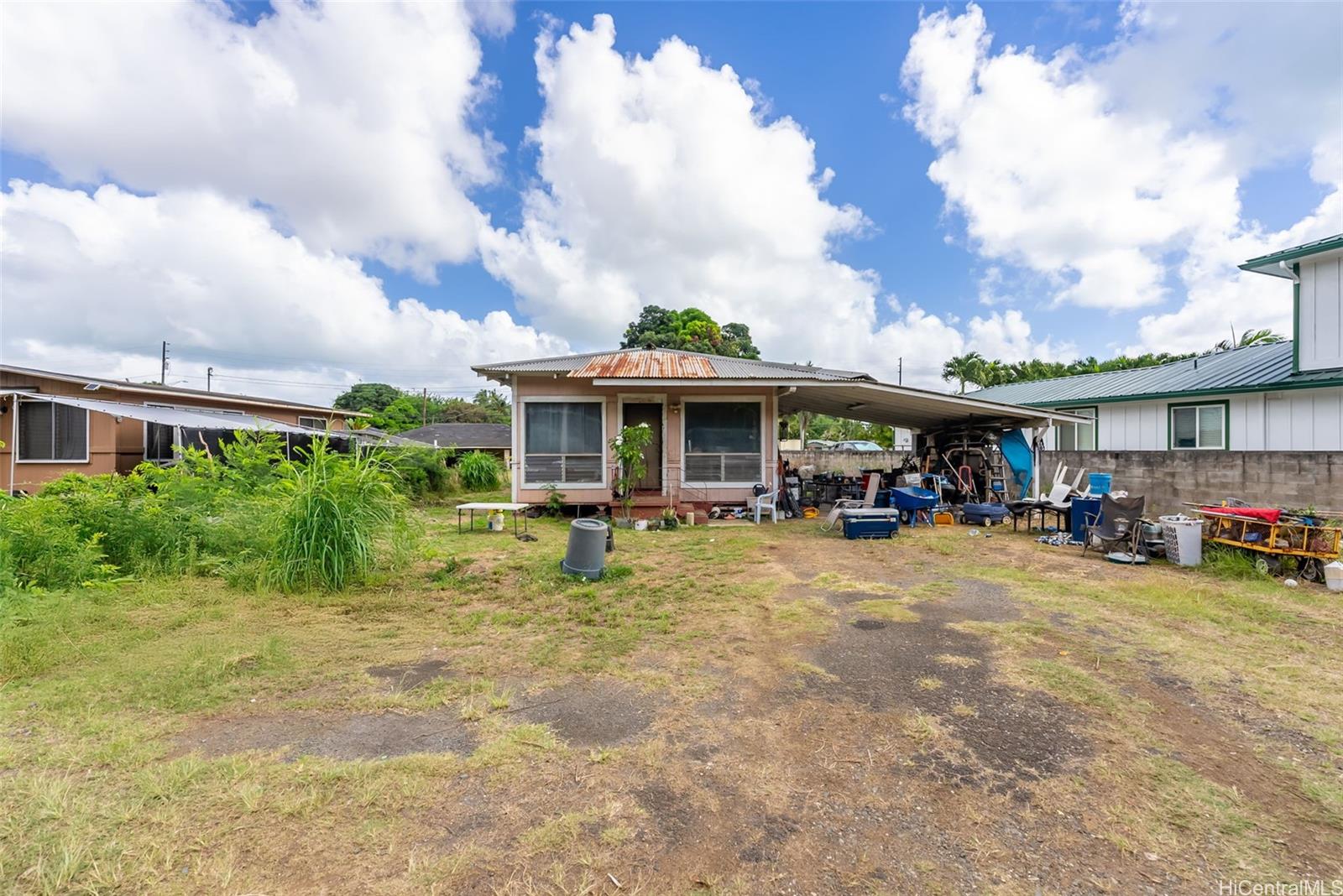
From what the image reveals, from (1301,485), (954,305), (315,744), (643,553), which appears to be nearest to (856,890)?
(315,744)

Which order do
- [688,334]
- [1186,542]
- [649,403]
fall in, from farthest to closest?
[688,334]
[649,403]
[1186,542]

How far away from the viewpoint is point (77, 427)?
10.4 m

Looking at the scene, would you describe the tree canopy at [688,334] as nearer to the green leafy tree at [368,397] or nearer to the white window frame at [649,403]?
the white window frame at [649,403]

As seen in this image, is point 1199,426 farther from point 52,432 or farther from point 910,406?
point 52,432

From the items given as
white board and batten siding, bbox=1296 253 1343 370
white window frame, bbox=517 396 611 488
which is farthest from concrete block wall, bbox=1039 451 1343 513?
white window frame, bbox=517 396 611 488

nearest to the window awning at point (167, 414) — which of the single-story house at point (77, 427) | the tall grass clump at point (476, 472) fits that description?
the single-story house at point (77, 427)

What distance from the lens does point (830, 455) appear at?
18.8 meters

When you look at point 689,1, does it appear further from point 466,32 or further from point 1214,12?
point 1214,12

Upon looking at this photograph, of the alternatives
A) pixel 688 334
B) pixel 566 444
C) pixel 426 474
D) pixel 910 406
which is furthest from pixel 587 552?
pixel 688 334

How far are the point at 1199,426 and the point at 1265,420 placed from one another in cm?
128

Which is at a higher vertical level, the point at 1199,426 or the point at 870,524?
the point at 1199,426

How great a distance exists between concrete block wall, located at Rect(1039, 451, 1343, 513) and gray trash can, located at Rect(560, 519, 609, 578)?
1050 centimetres

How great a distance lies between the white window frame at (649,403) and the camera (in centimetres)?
1077

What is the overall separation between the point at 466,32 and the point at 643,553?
9.51 m
